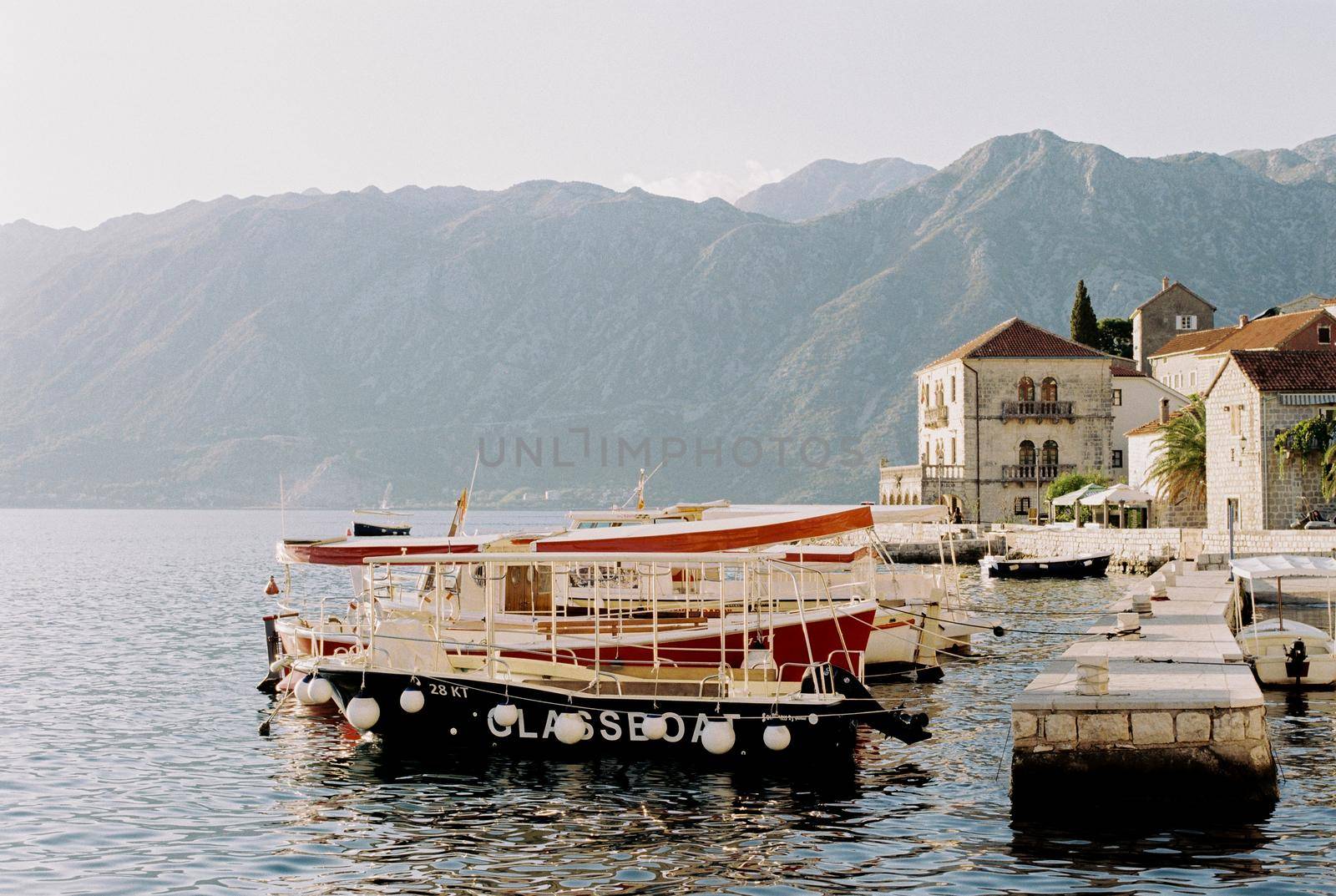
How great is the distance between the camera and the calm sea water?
1472 centimetres

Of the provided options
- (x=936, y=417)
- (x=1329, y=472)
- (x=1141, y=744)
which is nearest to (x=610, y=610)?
(x=1141, y=744)

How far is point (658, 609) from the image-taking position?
27.4 metres

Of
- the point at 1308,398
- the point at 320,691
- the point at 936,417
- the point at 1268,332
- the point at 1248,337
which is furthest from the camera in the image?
the point at 936,417

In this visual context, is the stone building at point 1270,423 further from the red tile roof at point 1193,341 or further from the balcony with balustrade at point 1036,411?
the red tile roof at point 1193,341

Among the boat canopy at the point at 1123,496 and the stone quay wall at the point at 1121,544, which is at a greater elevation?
the boat canopy at the point at 1123,496

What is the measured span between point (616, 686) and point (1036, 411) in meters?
68.9

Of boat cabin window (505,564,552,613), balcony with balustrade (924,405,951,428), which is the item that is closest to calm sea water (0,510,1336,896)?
boat cabin window (505,564,552,613)

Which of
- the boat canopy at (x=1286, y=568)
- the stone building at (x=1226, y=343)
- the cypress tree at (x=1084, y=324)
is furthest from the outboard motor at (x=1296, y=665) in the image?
the cypress tree at (x=1084, y=324)

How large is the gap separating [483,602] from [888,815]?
11252 mm

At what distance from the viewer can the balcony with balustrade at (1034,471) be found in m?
86.8

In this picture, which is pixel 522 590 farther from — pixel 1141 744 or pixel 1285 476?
pixel 1285 476

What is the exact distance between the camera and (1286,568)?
29953mm

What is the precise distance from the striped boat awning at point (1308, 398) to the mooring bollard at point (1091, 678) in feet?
140

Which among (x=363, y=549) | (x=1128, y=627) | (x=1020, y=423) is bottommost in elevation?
(x=1128, y=627)
